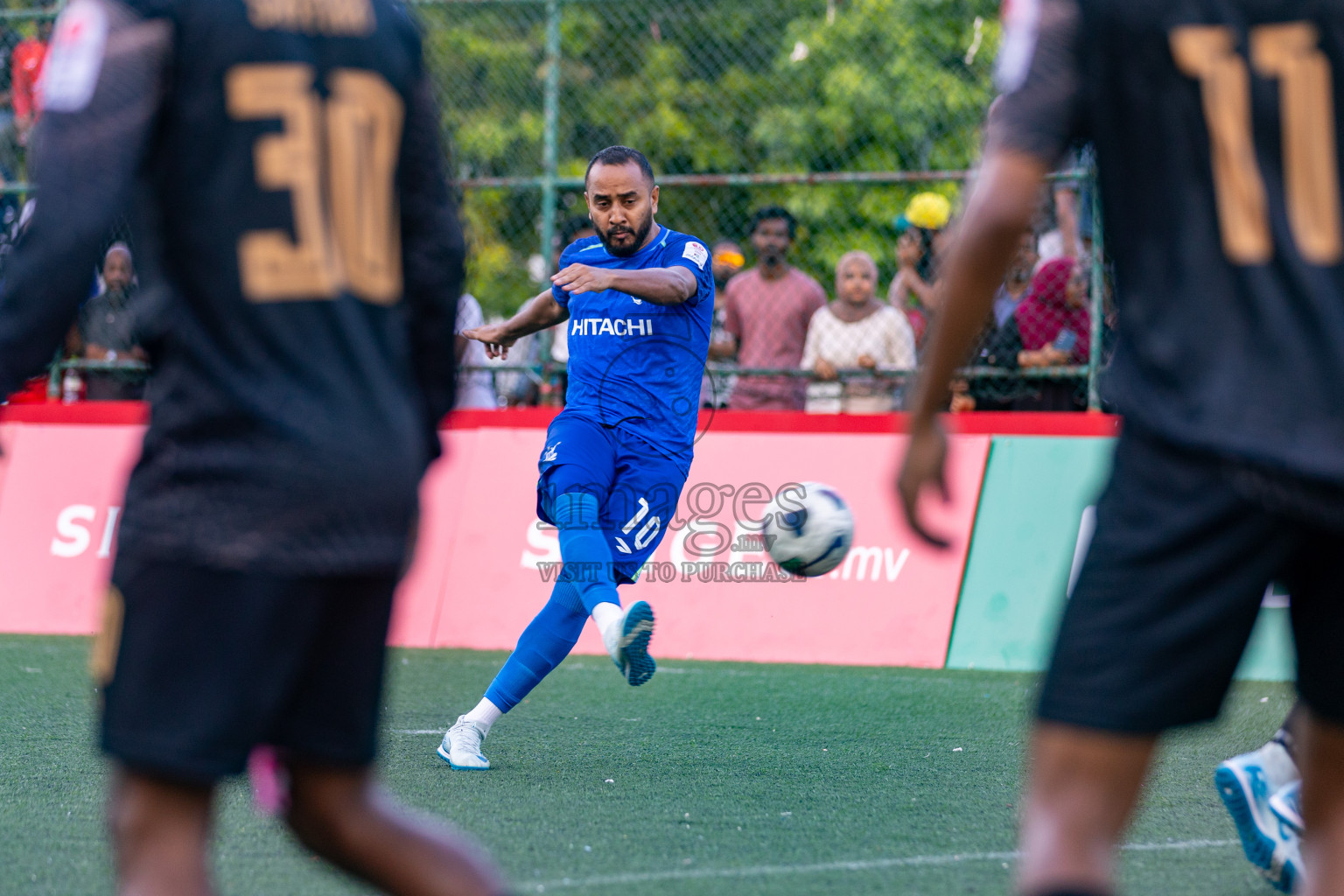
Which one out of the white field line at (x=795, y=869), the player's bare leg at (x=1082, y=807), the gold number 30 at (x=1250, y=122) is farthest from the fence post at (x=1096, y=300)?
the player's bare leg at (x=1082, y=807)

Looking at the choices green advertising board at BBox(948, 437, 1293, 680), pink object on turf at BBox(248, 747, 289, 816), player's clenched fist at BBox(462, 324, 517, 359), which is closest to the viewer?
pink object on turf at BBox(248, 747, 289, 816)

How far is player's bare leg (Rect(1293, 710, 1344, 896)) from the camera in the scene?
2.27 m

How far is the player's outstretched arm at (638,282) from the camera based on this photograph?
5.16m

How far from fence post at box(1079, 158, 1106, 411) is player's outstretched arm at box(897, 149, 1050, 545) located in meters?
6.89

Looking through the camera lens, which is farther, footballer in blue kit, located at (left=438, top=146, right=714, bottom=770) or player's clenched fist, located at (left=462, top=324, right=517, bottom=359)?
player's clenched fist, located at (left=462, top=324, right=517, bottom=359)

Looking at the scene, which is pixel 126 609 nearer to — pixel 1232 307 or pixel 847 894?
pixel 1232 307

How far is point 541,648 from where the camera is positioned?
18.2ft

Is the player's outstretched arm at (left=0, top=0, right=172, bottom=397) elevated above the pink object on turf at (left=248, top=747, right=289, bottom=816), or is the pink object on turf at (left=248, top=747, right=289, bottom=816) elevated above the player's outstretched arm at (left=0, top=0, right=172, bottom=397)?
the player's outstretched arm at (left=0, top=0, right=172, bottom=397)

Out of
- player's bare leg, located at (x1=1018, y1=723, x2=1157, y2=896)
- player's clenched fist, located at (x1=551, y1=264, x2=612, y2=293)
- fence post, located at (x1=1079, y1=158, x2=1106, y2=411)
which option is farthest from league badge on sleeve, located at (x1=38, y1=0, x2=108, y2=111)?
fence post, located at (x1=1079, y1=158, x2=1106, y2=411)

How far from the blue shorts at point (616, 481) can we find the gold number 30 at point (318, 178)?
10.6 ft

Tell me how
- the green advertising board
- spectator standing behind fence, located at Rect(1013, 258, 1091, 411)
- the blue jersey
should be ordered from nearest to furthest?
the blue jersey → the green advertising board → spectator standing behind fence, located at Rect(1013, 258, 1091, 411)

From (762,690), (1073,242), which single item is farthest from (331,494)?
(1073,242)

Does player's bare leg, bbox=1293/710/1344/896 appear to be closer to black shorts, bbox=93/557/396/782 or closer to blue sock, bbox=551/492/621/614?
black shorts, bbox=93/557/396/782

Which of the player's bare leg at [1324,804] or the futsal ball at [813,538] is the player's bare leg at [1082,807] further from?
the futsal ball at [813,538]
